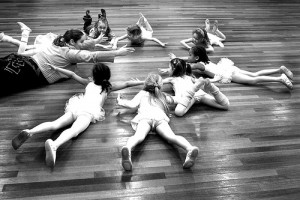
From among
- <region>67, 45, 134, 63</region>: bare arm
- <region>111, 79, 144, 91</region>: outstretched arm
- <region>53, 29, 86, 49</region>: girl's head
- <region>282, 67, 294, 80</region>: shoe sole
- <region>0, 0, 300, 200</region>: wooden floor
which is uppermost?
<region>53, 29, 86, 49</region>: girl's head

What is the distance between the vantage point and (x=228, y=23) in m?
4.89

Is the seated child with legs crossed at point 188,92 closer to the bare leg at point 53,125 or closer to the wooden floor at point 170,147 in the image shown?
the wooden floor at point 170,147

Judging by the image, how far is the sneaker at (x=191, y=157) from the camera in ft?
6.65

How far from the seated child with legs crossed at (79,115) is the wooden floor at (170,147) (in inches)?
3.9

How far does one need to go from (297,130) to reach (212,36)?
1.93 meters

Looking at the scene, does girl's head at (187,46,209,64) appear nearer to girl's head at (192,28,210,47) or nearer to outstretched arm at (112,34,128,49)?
girl's head at (192,28,210,47)

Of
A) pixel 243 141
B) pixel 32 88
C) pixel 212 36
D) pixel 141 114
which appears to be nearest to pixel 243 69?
pixel 212 36

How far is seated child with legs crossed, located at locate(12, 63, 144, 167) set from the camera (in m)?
2.04

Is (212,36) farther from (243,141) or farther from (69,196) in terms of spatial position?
(69,196)

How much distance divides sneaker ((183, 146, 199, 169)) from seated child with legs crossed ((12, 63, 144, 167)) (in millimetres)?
828

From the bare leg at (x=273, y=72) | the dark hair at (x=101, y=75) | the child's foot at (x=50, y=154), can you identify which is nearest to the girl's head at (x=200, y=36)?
the bare leg at (x=273, y=72)

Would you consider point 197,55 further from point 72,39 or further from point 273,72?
point 72,39

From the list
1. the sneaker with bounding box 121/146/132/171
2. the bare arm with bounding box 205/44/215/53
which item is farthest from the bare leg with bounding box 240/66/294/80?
the sneaker with bounding box 121/146/132/171

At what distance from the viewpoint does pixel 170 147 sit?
2260 mm
